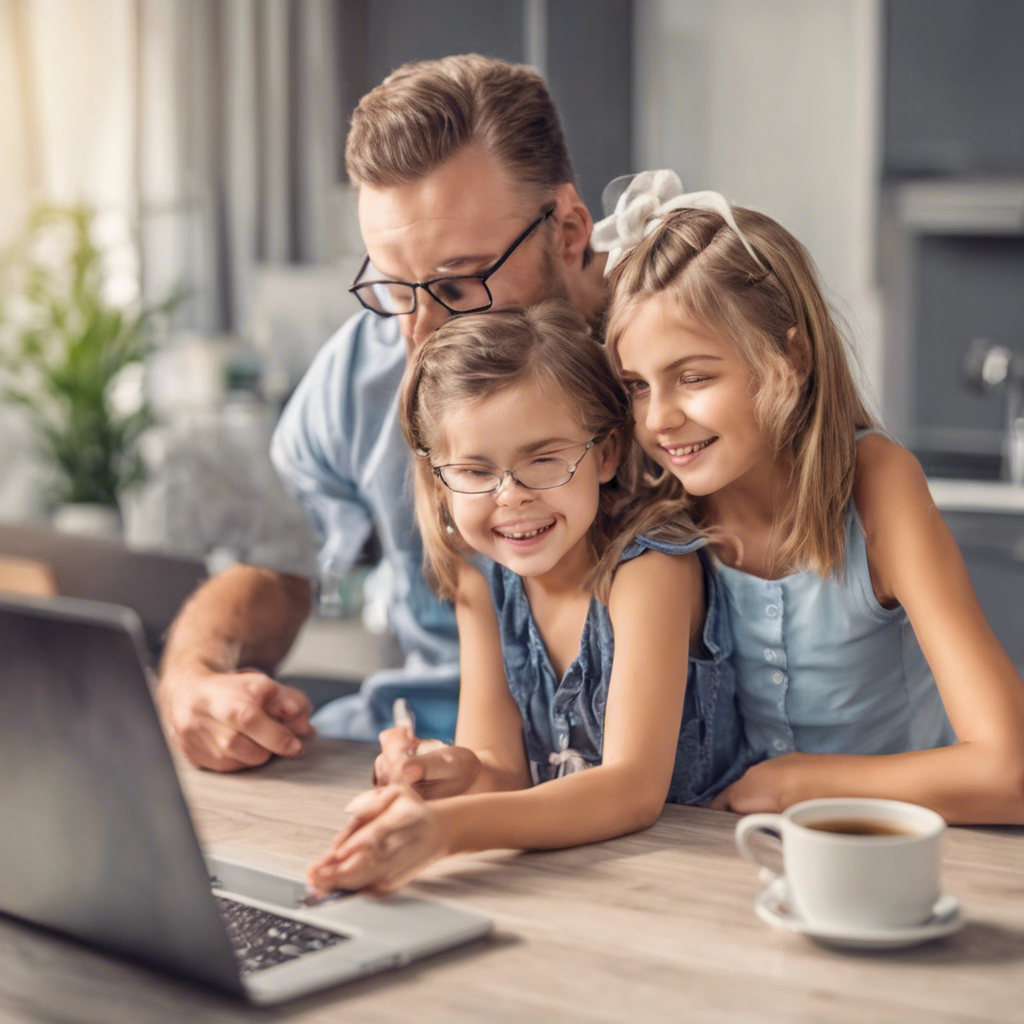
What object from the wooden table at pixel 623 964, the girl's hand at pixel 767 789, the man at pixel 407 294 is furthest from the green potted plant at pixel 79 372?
the wooden table at pixel 623 964

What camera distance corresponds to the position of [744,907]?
882 millimetres

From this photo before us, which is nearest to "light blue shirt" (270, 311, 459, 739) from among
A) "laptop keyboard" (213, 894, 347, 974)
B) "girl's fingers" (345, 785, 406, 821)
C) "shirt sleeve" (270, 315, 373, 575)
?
"shirt sleeve" (270, 315, 373, 575)

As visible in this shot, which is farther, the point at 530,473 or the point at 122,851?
the point at 530,473

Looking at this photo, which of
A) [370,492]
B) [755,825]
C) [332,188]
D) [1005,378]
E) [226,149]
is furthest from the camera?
[226,149]

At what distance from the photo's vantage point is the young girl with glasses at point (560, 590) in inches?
43.8

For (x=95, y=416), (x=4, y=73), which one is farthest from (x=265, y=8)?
(x=95, y=416)

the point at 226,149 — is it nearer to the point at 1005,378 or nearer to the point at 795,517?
the point at 1005,378

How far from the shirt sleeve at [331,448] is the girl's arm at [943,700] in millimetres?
723

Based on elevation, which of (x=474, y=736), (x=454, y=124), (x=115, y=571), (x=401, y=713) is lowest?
(x=115, y=571)

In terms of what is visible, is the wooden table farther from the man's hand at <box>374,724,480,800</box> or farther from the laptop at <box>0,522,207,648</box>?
the laptop at <box>0,522,207,648</box>

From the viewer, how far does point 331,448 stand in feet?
5.69

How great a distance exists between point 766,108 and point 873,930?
3.69 m

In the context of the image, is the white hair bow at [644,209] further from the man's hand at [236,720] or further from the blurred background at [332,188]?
the blurred background at [332,188]

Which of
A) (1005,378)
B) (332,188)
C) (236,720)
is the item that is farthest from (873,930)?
(332,188)
